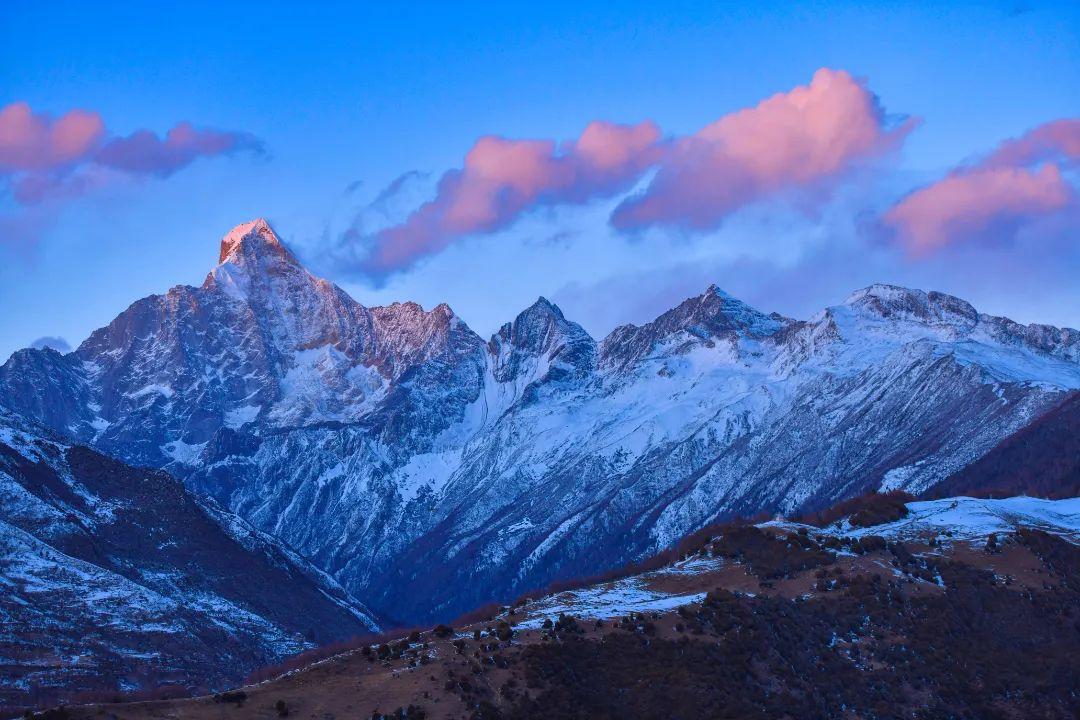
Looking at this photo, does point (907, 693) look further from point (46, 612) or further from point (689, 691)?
point (46, 612)

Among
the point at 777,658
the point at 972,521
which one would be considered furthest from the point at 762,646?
the point at 972,521

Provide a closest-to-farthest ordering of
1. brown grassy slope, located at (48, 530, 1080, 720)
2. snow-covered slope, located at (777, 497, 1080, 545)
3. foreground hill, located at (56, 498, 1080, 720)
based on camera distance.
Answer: brown grassy slope, located at (48, 530, 1080, 720) < foreground hill, located at (56, 498, 1080, 720) < snow-covered slope, located at (777, 497, 1080, 545)

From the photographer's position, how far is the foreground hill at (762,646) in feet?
308

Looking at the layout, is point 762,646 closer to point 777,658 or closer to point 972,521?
point 777,658

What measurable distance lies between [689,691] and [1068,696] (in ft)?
118

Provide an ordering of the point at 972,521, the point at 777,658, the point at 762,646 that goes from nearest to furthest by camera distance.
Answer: the point at 777,658 → the point at 762,646 → the point at 972,521

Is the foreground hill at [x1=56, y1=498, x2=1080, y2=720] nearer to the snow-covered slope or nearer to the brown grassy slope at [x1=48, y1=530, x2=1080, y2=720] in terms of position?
the brown grassy slope at [x1=48, y1=530, x2=1080, y2=720]

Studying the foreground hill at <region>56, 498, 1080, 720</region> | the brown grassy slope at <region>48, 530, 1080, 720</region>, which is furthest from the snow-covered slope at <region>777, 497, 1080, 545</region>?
the brown grassy slope at <region>48, 530, 1080, 720</region>

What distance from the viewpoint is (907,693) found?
354 feet

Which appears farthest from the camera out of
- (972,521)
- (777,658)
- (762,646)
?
→ (972,521)

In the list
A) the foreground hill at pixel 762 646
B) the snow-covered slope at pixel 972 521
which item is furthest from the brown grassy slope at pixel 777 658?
the snow-covered slope at pixel 972 521

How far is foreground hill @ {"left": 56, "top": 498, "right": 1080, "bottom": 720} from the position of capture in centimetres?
9388

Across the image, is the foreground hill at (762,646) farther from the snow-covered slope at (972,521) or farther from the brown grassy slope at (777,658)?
the snow-covered slope at (972,521)

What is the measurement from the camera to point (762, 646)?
4296 inches
